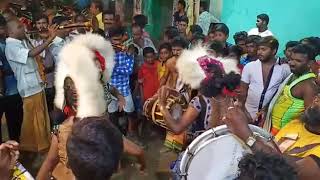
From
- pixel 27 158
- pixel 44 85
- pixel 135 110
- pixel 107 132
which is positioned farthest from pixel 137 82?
pixel 107 132

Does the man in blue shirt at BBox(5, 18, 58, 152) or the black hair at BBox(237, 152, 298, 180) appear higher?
the black hair at BBox(237, 152, 298, 180)

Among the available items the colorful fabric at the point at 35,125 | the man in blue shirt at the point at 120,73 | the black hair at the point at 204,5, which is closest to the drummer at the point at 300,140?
the man in blue shirt at the point at 120,73

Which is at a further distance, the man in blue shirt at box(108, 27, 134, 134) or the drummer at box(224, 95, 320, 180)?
the man in blue shirt at box(108, 27, 134, 134)

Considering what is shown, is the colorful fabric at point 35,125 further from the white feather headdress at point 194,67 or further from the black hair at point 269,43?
the black hair at point 269,43

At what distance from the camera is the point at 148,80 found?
639cm

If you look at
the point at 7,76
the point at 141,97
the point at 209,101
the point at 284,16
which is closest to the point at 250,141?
the point at 209,101

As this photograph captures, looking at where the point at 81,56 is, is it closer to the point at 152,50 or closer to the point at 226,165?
the point at 226,165

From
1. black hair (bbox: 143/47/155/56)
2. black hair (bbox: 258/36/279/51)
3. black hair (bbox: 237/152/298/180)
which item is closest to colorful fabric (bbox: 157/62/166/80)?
black hair (bbox: 143/47/155/56)

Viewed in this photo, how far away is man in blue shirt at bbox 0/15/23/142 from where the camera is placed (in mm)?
5438

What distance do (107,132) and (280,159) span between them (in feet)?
2.70

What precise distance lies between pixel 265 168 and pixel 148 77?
4209 mm

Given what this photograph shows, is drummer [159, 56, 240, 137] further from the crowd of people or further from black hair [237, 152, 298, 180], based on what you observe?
black hair [237, 152, 298, 180]

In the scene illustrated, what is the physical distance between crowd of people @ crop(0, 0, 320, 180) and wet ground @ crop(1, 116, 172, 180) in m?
0.06

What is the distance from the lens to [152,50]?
6.52 metres
